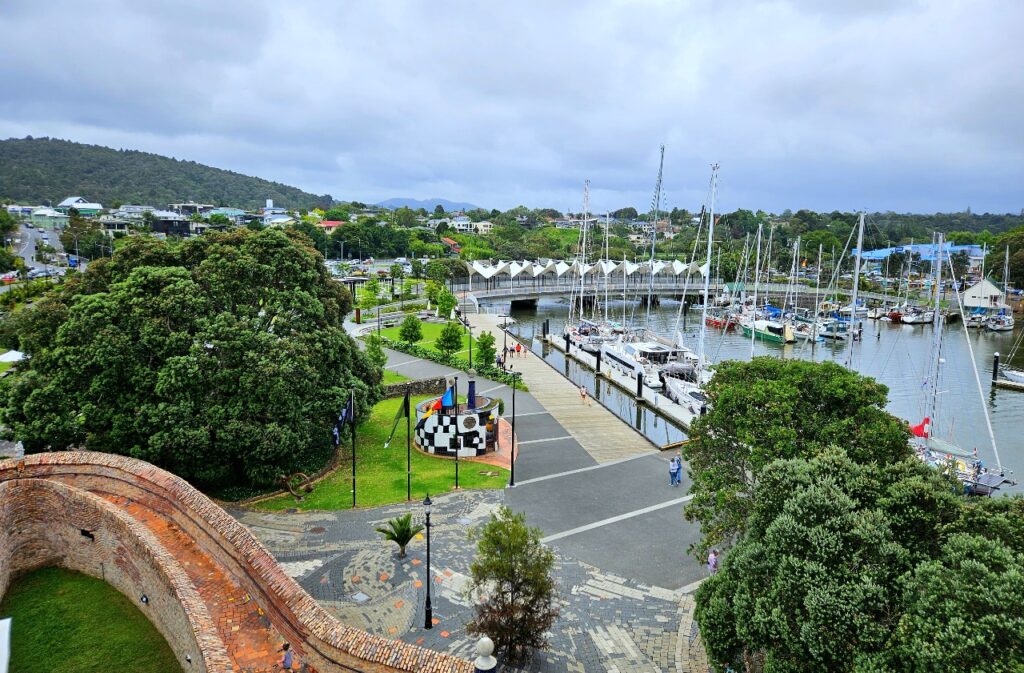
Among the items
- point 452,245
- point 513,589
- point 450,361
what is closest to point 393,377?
point 450,361

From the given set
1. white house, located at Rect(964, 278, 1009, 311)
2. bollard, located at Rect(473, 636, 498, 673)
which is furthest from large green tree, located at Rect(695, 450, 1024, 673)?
white house, located at Rect(964, 278, 1009, 311)

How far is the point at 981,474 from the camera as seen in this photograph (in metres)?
26.5

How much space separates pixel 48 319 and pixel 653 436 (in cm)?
2760

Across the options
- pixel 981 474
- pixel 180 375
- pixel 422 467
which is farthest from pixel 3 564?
pixel 981 474

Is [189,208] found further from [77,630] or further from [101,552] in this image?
[77,630]

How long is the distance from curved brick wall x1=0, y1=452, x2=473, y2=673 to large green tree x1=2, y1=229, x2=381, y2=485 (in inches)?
77.8

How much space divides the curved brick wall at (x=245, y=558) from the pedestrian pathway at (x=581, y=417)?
16.1 m

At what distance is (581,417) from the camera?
112 ft

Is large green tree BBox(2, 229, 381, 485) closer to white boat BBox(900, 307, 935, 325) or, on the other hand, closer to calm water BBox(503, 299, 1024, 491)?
calm water BBox(503, 299, 1024, 491)

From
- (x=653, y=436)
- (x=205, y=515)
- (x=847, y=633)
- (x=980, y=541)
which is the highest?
(x=980, y=541)

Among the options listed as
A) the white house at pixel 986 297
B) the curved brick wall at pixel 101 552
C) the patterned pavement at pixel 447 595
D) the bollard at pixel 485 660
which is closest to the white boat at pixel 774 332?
the white house at pixel 986 297

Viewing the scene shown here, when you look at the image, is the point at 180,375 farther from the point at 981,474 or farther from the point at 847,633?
the point at 981,474

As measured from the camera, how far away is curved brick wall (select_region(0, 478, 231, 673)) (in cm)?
1315

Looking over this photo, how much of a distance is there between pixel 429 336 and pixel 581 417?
85.7ft
